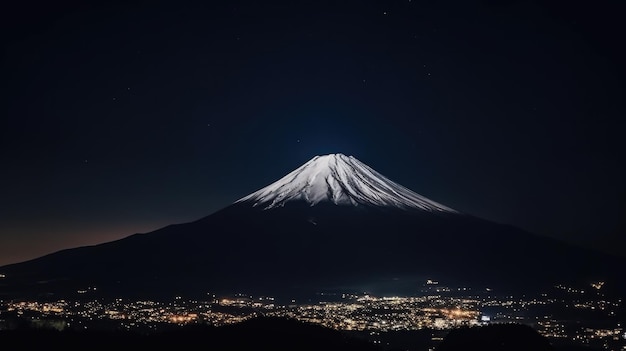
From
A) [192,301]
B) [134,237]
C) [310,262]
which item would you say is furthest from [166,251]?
[192,301]

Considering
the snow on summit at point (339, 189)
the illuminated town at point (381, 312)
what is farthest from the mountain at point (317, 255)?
the illuminated town at point (381, 312)

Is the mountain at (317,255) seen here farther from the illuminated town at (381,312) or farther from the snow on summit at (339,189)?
the illuminated town at (381,312)

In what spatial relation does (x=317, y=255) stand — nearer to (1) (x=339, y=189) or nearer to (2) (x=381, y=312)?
(1) (x=339, y=189)

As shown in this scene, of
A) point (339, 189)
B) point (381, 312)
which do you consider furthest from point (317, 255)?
point (381, 312)

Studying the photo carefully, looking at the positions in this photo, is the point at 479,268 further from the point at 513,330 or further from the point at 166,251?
the point at 513,330

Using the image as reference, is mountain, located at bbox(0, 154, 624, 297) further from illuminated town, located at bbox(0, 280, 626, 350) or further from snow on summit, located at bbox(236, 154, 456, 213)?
illuminated town, located at bbox(0, 280, 626, 350)
